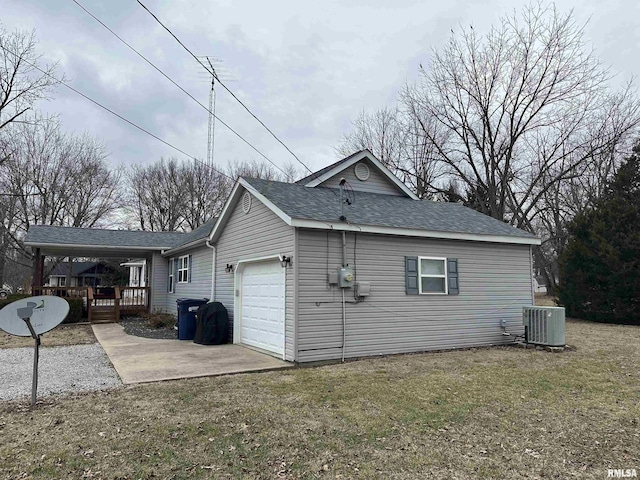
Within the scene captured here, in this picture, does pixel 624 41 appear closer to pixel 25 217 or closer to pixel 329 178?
pixel 329 178

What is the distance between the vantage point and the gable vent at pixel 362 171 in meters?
12.3

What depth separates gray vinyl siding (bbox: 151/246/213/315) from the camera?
520 inches

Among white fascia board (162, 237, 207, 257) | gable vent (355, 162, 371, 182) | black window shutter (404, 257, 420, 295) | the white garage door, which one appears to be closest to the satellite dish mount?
the white garage door

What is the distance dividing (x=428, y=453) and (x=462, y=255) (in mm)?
6760

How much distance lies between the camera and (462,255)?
10.1m

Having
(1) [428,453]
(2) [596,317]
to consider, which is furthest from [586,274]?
(1) [428,453]

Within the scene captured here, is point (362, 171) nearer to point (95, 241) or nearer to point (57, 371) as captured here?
point (57, 371)

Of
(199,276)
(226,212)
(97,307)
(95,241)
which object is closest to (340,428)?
(226,212)

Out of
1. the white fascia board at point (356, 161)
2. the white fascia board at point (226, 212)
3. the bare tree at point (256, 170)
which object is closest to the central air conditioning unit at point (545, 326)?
the white fascia board at point (356, 161)

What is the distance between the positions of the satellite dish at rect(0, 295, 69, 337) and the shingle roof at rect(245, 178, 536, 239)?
399 cm

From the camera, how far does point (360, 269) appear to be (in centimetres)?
869

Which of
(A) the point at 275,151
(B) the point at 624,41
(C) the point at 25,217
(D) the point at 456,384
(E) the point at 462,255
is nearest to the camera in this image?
(D) the point at 456,384

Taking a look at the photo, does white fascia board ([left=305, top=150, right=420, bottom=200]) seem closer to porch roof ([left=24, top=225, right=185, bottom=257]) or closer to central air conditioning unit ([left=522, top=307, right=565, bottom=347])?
central air conditioning unit ([left=522, top=307, right=565, bottom=347])

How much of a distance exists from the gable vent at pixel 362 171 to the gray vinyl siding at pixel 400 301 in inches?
138
